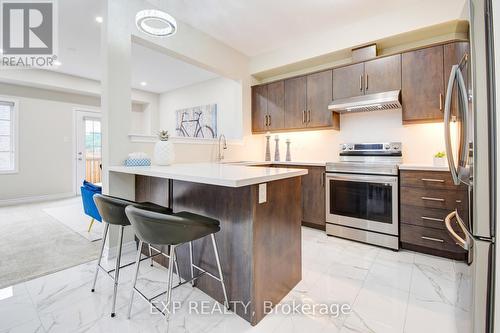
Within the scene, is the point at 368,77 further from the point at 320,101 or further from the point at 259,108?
the point at 259,108

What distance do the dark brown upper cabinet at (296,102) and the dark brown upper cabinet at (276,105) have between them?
74 mm

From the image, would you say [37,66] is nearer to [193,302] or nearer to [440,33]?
[193,302]

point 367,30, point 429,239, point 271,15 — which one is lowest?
point 429,239

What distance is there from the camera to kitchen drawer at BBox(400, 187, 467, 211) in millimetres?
2273

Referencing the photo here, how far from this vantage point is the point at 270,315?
1584 millimetres

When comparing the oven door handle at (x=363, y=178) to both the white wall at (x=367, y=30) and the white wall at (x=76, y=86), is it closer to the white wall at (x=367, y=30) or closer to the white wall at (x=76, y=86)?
the white wall at (x=367, y=30)

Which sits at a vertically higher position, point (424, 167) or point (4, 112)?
point (4, 112)

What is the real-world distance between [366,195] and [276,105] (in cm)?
199

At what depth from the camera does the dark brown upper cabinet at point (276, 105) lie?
12.7ft

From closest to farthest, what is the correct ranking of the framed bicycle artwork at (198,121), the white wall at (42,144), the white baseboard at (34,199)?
the white baseboard at (34,199), the white wall at (42,144), the framed bicycle artwork at (198,121)

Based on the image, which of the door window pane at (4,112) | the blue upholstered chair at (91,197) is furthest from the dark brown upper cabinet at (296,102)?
the door window pane at (4,112)

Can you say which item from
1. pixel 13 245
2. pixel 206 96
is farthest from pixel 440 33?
pixel 13 245

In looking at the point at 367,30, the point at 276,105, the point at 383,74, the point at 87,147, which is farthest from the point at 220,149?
the point at 87,147

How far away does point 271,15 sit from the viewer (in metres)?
2.96
